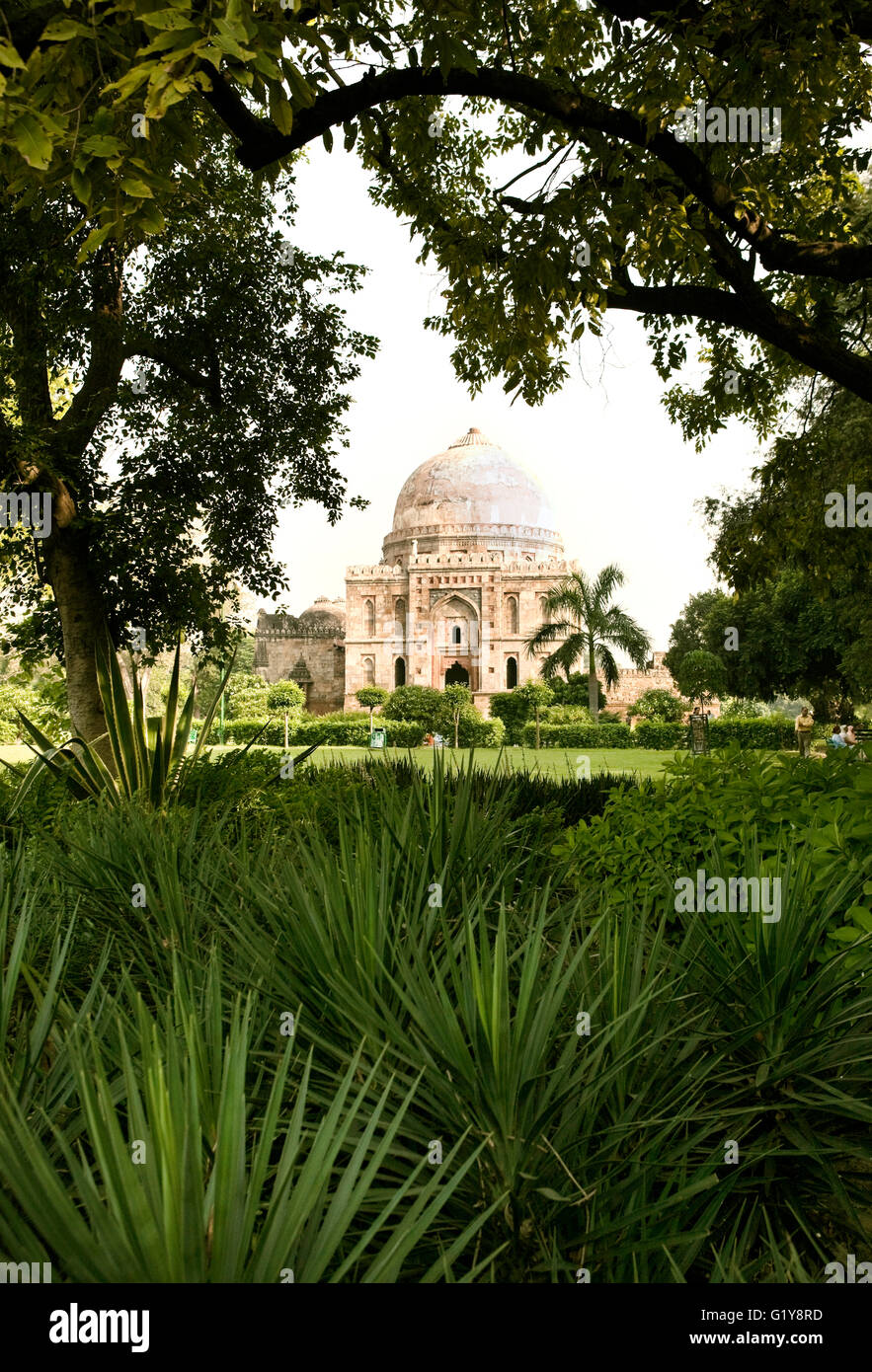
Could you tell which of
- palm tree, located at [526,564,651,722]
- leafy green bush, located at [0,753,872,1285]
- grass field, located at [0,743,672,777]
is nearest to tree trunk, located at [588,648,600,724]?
palm tree, located at [526,564,651,722]

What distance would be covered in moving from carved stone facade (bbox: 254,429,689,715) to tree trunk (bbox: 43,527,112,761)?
112 feet

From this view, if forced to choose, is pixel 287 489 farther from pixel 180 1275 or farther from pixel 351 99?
pixel 180 1275

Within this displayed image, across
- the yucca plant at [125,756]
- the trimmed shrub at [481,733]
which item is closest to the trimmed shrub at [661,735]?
the trimmed shrub at [481,733]

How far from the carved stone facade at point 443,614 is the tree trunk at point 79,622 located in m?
34.0

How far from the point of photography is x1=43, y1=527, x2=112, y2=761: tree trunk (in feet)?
26.0

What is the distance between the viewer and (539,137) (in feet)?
21.7

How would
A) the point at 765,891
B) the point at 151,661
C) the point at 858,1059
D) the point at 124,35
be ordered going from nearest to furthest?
the point at 858,1059, the point at 765,891, the point at 124,35, the point at 151,661

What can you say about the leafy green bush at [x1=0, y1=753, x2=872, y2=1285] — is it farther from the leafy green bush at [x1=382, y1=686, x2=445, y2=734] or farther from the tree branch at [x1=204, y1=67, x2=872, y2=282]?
the leafy green bush at [x1=382, y1=686, x2=445, y2=734]

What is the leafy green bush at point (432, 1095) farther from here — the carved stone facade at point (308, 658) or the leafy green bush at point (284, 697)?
the carved stone facade at point (308, 658)

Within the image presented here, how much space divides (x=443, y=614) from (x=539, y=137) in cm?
4087

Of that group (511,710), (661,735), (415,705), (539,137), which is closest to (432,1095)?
(539,137)

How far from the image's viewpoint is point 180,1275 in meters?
1.04
